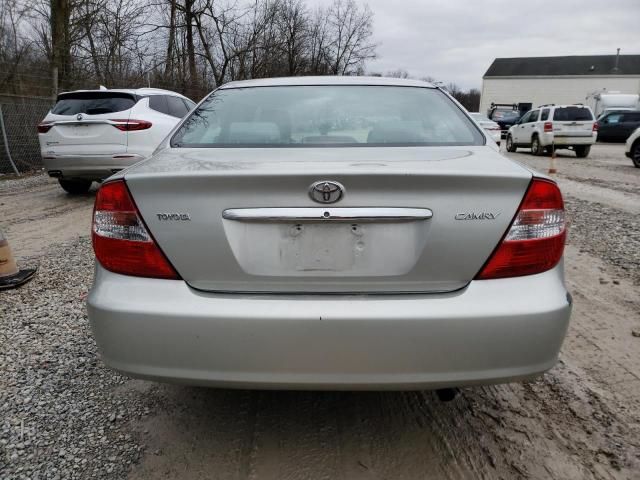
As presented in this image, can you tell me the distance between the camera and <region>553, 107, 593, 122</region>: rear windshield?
17609 mm

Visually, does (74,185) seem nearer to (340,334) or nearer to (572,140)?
(340,334)

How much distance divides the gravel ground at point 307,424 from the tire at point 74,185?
5.89 metres

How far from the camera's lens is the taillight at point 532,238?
1826 mm

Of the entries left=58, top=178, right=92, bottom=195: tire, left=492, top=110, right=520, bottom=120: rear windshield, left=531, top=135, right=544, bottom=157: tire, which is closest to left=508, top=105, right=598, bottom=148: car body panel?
left=531, top=135, right=544, bottom=157: tire

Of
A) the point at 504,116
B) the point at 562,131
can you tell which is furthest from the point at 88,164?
the point at 504,116

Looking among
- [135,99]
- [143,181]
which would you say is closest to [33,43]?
[135,99]

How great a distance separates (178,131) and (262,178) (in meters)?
1.12

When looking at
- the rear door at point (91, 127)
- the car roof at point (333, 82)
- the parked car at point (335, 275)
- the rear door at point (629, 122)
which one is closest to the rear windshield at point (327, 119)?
the car roof at point (333, 82)

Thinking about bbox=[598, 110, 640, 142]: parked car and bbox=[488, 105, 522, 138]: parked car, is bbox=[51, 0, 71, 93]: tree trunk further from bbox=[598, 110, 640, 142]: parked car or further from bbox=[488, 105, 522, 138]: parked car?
bbox=[598, 110, 640, 142]: parked car

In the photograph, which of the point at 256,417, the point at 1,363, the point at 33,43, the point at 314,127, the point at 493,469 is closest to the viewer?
the point at 493,469

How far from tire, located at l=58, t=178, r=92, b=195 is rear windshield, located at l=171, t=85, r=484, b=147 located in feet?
22.4

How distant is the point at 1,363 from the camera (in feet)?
9.75

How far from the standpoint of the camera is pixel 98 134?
768 centimetres

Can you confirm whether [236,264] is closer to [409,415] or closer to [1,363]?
[409,415]
